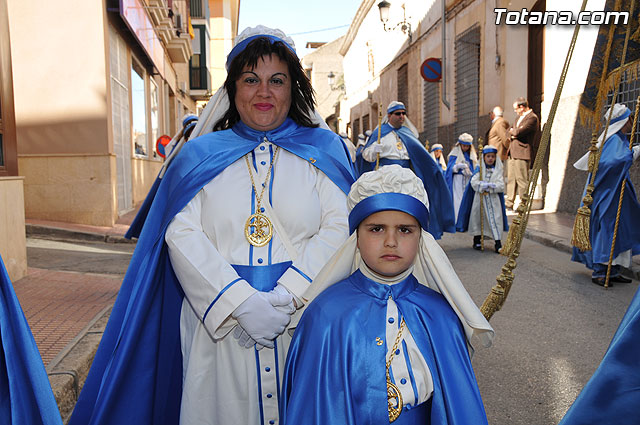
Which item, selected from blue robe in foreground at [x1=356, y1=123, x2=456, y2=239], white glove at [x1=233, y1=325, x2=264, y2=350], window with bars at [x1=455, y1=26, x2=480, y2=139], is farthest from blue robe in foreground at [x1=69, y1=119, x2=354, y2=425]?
window with bars at [x1=455, y1=26, x2=480, y2=139]

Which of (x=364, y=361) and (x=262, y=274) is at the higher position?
(x=262, y=274)

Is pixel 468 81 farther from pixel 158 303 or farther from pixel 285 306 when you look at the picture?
pixel 285 306

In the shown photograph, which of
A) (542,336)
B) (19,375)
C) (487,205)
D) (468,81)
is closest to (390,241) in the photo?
(19,375)

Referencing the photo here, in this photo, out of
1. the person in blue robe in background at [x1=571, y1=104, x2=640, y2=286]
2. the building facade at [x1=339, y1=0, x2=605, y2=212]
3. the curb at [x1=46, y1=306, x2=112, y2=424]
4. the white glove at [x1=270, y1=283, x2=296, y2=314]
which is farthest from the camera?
the building facade at [x1=339, y1=0, x2=605, y2=212]

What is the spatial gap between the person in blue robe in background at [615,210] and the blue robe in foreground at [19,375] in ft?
19.8

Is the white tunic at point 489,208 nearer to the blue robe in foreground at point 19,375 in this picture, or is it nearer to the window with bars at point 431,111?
the blue robe in foreground at point 19,375

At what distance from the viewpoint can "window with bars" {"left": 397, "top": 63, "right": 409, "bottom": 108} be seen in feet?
84.9

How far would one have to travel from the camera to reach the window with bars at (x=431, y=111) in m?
21.1

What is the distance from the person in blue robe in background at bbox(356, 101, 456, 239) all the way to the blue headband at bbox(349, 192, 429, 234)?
254 inches

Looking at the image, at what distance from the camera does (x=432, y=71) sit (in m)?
19.4

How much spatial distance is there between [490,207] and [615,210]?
266cm

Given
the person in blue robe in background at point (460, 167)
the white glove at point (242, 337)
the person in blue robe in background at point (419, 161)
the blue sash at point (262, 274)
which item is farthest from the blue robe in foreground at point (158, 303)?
the person in blue robe in background at point (460, 167)

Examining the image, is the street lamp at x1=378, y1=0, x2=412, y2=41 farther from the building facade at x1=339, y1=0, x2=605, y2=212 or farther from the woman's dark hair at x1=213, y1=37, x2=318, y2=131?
the woman's dark hair at x1=213, y1=37, x2=318, y2=131

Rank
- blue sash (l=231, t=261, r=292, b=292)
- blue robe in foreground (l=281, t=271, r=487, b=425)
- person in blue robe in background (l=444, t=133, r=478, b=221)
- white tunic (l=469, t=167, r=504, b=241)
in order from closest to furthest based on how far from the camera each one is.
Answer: blue robe in foreground (l=281, t=271, r=487, b=425)
blue sash (l=231, t=261, r=292, b=292)
white tunic (l=469, t=167, r=504, b=241)
person in blue robe in background (l=444, t=133, r=478, b=221)
